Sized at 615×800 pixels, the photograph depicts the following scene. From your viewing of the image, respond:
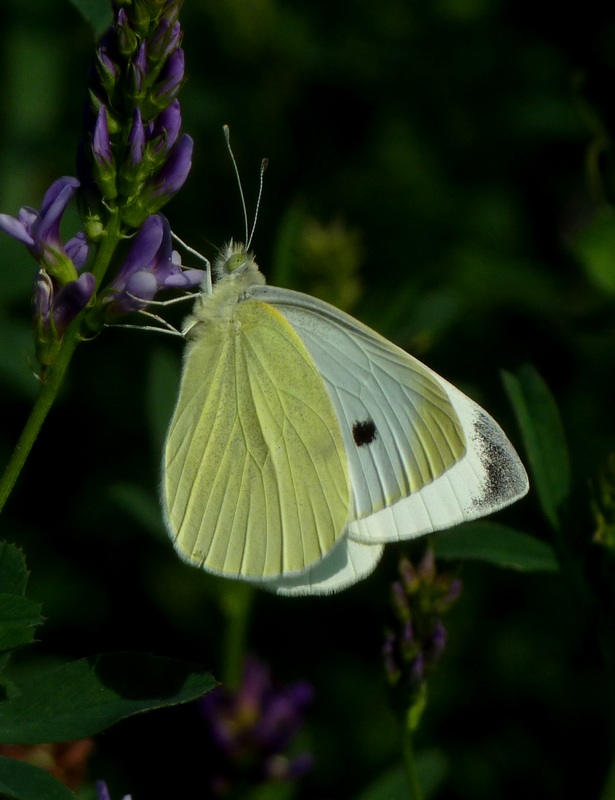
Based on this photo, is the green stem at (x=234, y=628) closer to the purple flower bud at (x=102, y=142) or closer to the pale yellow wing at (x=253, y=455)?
the pale yellow wing at (x=253, y=455)

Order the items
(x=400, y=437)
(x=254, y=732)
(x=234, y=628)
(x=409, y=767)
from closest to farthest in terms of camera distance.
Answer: (x=409, y=767) < (x=400, y=437) < (x=254, y=732) < (x=234, y=628)

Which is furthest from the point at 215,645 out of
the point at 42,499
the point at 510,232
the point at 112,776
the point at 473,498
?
the point at 510,232

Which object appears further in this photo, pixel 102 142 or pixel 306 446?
pixel 306 446

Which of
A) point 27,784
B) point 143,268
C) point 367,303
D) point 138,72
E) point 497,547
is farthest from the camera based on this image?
point 367,303

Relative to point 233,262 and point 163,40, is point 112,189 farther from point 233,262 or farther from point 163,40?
point 233,262

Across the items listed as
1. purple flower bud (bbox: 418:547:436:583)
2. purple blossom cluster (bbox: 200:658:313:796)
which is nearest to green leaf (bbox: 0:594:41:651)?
purple flower bud (bbox: 418:547:436:583)

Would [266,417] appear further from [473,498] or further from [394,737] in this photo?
[394,737]

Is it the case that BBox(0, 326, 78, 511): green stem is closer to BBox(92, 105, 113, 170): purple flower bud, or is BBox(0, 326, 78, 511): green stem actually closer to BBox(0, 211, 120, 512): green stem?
BBox(0, 211, 120, 512): green stem

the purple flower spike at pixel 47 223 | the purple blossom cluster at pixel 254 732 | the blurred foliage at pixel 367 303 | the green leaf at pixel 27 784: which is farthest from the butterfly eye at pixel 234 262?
the green leaf at pixel 27 784

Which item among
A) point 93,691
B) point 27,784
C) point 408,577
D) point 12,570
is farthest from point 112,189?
point 408,577
